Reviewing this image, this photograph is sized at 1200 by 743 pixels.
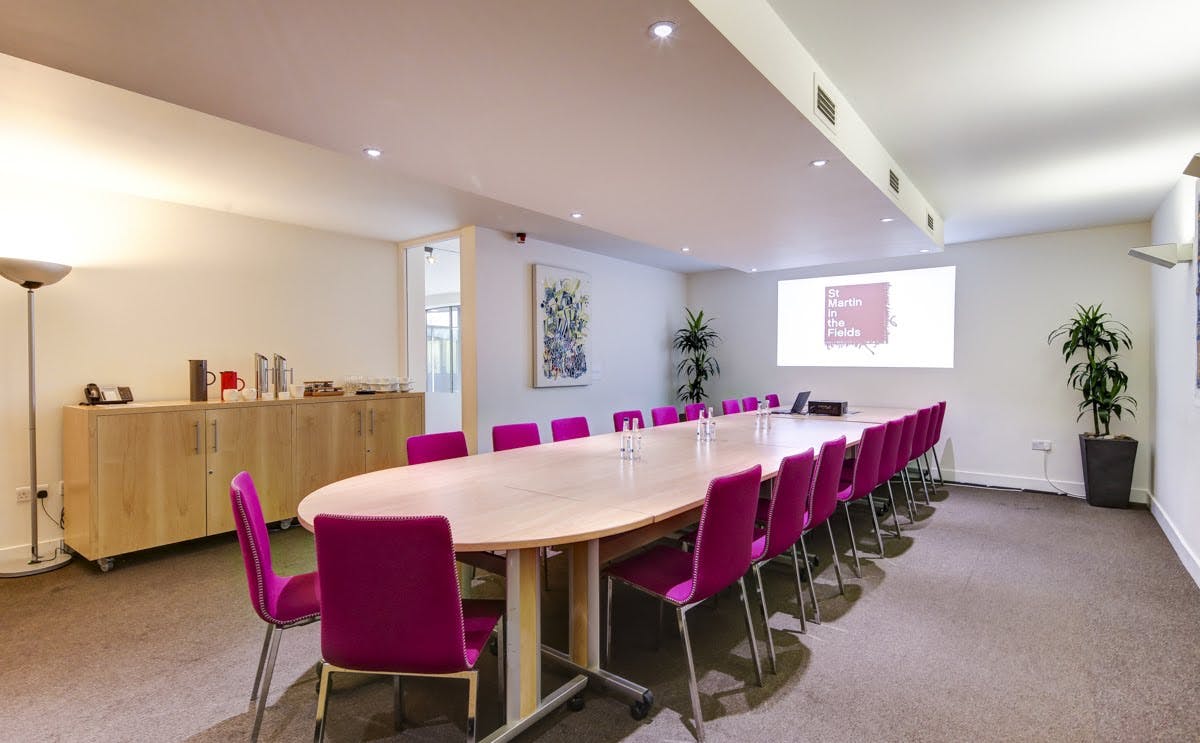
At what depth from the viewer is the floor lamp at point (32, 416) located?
3.44 metres

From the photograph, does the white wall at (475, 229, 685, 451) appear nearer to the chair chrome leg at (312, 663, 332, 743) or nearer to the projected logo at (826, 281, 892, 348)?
the projected logo at (826, 281, 892, 348)

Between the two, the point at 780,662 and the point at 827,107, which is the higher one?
the point at 827,107

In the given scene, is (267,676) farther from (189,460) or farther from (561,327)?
(561,327)

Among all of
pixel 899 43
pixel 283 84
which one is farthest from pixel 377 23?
pixel 899 43

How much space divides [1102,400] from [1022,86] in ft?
13.0

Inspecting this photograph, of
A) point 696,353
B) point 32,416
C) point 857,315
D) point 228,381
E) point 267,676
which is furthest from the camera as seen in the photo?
point 696,353

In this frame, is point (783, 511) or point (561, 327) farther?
point (561, 327)

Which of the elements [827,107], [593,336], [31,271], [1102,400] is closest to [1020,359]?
[1102,400]

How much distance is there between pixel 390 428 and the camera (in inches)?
206

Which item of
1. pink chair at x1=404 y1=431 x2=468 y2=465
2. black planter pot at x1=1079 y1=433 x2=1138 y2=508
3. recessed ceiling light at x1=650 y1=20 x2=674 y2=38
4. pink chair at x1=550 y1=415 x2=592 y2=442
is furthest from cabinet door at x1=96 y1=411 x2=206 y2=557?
black planter pot at x1=1079 y1=433 x2=1138 y2=508

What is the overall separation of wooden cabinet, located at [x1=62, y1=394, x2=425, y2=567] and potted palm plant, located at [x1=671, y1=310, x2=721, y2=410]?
4.44 metres

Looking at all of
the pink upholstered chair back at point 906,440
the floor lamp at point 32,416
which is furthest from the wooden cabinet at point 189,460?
the pink upholstered chair back at point 906,440

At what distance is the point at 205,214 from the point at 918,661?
18.8 ft

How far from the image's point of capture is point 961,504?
5.30 meters
